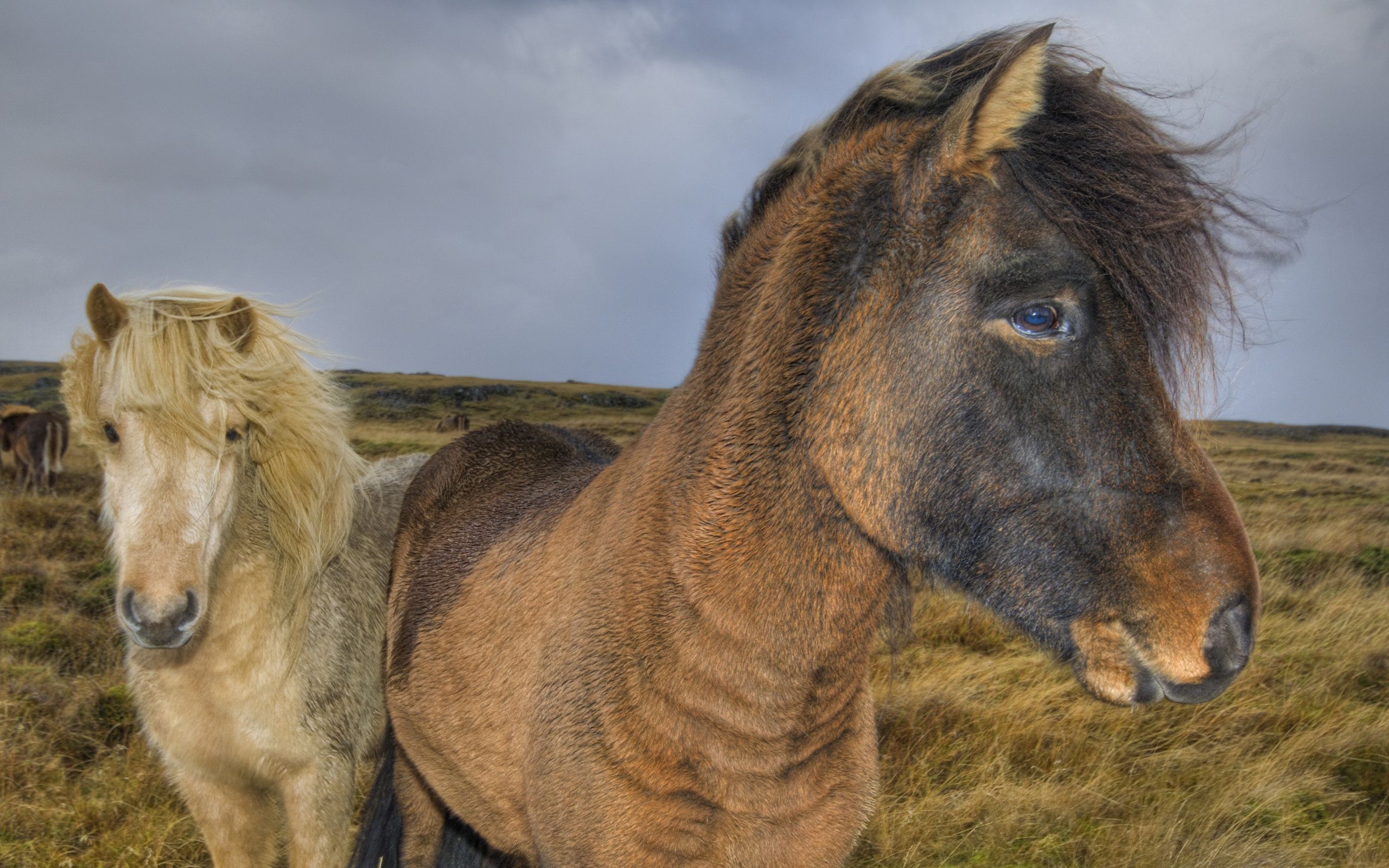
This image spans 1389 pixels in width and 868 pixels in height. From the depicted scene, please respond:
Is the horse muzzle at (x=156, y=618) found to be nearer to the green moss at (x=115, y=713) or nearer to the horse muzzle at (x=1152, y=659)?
the horse muzzle at (x=1152, y=659)

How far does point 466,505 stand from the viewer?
324 cm

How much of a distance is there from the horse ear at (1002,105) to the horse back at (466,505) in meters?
1.63

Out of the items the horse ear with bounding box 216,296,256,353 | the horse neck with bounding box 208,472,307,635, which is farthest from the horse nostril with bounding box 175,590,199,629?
the horse ear with bounding box 216,296,256,353

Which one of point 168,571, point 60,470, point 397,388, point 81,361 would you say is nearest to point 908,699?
point 168,571

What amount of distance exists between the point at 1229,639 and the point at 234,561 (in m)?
3.32

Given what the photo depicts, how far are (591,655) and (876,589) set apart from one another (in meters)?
0.68

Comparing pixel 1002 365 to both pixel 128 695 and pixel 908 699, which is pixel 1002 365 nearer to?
pixel 908 699

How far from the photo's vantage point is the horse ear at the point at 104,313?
9.39 ft

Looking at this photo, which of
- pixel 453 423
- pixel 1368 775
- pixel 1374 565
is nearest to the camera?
pixel 1368 775

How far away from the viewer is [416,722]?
9.12 feet

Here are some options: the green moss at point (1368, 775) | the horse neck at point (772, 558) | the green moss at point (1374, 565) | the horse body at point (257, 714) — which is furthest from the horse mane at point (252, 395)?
the green moss at point (1374, 565)

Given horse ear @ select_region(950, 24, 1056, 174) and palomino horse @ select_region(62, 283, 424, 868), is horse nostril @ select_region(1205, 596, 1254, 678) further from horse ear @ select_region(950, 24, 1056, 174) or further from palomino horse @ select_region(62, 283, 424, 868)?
palomino horse @ select_region(62, 283, 424, 868)

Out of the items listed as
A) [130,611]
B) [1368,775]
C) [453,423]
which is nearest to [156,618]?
[130,611]

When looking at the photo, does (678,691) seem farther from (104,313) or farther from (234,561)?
(104,313)
